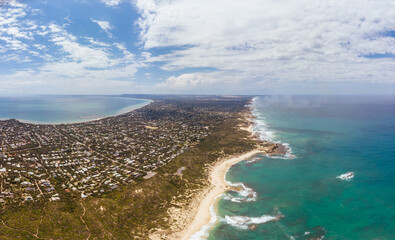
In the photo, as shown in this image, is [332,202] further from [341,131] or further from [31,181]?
[341,131]

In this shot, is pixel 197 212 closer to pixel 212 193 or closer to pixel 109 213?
pixel 212 193

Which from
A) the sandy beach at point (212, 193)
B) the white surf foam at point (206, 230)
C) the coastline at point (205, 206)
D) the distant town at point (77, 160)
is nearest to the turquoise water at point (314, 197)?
the white surf foam at point (206, 230)

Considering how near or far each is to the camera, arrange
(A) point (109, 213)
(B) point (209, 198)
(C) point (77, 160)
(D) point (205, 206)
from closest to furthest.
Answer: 1. (A) point (109, 213)
2. (D) point (205, 206)
3. (B) point (209, 198)
4. (C) point (77, 160)

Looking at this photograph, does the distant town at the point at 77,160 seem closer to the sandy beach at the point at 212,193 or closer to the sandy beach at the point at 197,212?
the sandy beach at the point at 197,212

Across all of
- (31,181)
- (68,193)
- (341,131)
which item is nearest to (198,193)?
(68,193)

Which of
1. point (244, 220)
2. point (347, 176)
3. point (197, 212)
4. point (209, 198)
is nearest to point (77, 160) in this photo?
point (197, 212)

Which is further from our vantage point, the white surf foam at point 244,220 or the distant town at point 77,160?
the distant town at point 77,160

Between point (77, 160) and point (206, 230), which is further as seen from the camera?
point (77, 160)

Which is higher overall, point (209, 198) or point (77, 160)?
point (77, 160)
